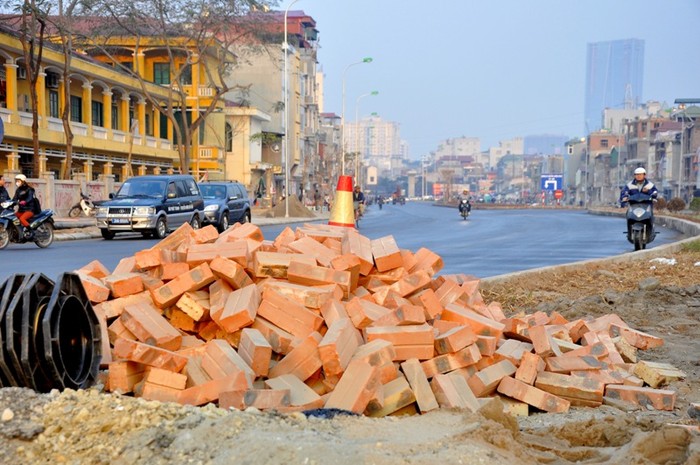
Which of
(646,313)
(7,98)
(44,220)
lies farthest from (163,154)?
(646,313)

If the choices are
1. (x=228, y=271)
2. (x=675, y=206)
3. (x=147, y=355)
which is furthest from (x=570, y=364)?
(x=675, y=206)

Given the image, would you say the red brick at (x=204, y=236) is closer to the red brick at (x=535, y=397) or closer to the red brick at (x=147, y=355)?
the red brick at (x=147, y=355)

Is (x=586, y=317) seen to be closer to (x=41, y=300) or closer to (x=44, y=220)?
(x=41, y=300)

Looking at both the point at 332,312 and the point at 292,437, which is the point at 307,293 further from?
the point at 292,437

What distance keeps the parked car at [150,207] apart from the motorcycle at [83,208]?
857 centimetres

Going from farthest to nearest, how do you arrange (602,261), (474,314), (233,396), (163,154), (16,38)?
(163,154) < (16,38) < (602,261) < (474,314) < (233,396)

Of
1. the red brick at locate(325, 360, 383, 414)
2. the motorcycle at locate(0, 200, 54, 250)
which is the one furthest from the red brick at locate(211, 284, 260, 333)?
the motorcycle at locate(0, 200, 54, 250)

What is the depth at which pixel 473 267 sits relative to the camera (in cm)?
1509

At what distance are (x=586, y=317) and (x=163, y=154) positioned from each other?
1921 inches

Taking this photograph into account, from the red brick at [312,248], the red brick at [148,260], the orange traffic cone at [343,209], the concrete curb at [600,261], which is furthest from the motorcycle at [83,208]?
the red brick at [312,248]

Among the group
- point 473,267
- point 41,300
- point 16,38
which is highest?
point 16,38

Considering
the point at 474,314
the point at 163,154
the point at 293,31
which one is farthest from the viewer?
the point at 293,31

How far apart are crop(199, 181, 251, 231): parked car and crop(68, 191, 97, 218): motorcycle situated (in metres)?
5.54

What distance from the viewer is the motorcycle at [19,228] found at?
17.5m
